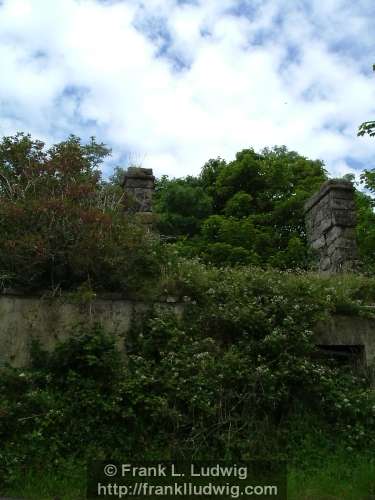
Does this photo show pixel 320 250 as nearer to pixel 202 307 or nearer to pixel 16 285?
pixel 202 307

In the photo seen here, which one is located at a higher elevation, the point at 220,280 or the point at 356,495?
the point at 220,280

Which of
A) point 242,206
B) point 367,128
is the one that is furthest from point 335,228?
point 242,206

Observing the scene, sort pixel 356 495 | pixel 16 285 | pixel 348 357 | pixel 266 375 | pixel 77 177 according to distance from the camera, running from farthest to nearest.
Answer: pixel 77 177, pixel 348 357, pixel 16 285, pixel 266 375, pixel 356 495

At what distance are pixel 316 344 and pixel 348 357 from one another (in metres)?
0.58

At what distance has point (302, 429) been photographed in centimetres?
607

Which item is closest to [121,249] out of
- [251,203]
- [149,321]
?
[149,321]

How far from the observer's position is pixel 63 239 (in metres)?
6.70

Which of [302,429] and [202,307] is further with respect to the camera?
[202,307]

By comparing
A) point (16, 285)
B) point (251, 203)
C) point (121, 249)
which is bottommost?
point (16, 285)

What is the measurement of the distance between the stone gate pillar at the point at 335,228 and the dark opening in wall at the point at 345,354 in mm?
2123

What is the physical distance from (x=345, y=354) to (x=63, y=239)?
11.8 ft

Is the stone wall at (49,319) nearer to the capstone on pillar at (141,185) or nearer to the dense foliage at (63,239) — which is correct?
the dense foliage at (63,239)

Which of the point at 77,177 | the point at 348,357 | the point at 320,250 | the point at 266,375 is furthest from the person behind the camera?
the point at 320,250

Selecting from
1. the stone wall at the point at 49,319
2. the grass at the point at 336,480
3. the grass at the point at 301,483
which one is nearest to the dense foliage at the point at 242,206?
the stone wall at the point at 49,319
